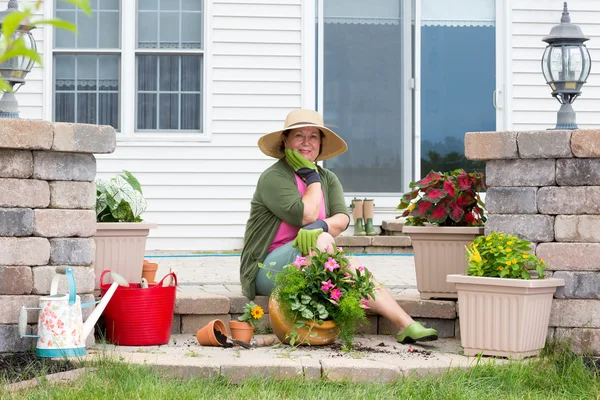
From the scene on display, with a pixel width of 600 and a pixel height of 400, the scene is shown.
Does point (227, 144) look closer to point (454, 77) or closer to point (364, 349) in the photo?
point (454, 77)

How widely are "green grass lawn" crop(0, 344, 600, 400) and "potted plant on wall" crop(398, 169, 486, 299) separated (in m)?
0.75

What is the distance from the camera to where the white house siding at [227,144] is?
25.2ft

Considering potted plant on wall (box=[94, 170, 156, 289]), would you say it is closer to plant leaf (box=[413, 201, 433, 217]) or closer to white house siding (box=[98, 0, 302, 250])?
plant leaf (box=[413, 201, 433, 217])

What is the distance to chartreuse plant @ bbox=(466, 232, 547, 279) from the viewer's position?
3.65m

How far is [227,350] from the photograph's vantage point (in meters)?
3.81

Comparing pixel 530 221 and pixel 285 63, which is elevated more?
pixel 285 63

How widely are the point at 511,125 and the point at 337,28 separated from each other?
6.04 feet

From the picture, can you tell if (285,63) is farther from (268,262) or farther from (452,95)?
(268,262)

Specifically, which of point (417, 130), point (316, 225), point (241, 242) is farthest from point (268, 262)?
point (417, 130)

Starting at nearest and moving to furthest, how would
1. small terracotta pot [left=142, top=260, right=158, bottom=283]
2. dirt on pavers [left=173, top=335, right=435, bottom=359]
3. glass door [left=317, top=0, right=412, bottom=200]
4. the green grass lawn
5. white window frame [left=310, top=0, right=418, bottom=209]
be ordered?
1. the green grass lawn
2. dirt on pavers [left=173, top=335, right=435, bottom=359]
3. small terracotta pot [left=142, top=260, right=158, bottom=283]
4. white window frame [left=310, top=0, right=418, bottom=209]
5. glass door [left=317, top=0, right=412, bottom=200]

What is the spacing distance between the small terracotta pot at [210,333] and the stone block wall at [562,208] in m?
1.35

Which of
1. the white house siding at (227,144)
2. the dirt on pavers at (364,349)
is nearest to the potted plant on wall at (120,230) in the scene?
the dirt on pavers at (364,349)

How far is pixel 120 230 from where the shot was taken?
419 centimetres

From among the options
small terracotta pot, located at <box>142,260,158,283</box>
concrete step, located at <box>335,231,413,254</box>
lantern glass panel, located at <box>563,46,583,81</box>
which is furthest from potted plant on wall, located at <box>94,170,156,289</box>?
concrete step, located at <box>335,231,413,254</box>
